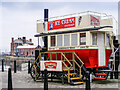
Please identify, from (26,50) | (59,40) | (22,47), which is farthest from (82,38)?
(22,47)

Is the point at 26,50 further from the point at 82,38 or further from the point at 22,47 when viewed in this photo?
the point at 82,38

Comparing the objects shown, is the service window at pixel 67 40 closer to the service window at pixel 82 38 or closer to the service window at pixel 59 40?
the service window at pixel 59 40

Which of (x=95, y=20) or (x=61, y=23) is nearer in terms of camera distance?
(x=95, y=20)

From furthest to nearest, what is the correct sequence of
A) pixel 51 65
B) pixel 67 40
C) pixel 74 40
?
1. pixel 67 40
2. pixel 74 40
3. pixel 51 65

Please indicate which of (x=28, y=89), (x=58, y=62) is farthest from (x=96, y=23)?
(x=28, y=89)

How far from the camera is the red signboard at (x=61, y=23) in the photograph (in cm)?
1502

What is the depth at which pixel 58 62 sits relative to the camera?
13930 mm

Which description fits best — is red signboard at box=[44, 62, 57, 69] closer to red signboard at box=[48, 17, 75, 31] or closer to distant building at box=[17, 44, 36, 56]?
red signboard at box=[48, 17, 75, 31]

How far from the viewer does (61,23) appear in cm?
1555

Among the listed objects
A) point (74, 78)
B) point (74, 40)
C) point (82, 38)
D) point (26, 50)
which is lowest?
point (74, 78)

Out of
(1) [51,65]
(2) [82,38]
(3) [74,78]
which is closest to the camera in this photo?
(3) [74,78]

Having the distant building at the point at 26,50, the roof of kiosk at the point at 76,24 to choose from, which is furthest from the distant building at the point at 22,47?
the roof of kiosk at the point at 76,24

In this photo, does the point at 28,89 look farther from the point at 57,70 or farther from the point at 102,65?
the point at 102,65

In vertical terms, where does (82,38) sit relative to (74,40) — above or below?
above
